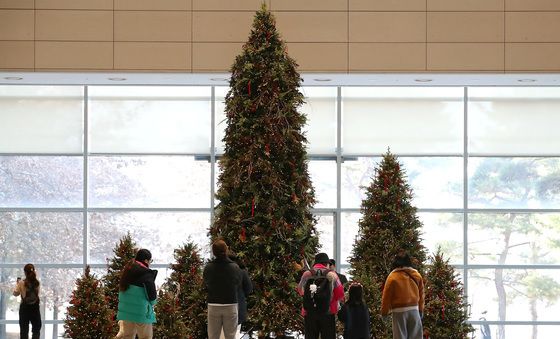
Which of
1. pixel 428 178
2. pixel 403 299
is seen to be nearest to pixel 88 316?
pixel 403 299

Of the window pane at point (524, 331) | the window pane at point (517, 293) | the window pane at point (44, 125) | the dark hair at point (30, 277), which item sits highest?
the window pane at point (44, 125)

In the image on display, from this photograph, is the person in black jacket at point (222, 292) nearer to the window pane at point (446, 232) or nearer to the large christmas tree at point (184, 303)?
the large christmas tree at point (184, 303)

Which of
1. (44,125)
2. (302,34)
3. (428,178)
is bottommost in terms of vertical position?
(428,178)

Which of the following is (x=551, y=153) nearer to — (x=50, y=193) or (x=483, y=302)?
(x=483, y=302)

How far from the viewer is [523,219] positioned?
2614 cm

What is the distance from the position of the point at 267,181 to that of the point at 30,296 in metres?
5.15

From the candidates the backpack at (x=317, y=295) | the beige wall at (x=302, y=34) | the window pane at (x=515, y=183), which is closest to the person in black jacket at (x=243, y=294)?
→ the backpack at (x=317, y=295)

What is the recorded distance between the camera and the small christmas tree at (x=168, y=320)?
58.0 feet

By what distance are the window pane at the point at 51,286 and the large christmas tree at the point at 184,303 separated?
717cm

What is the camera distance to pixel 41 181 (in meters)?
26.0

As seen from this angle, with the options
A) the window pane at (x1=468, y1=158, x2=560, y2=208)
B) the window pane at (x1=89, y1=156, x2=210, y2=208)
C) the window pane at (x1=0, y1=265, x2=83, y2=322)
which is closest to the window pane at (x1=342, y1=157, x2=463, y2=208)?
the window pane at (x1=468, y1=158, x2=560, y2=208)

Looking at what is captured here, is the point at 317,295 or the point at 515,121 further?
the point at 515,121

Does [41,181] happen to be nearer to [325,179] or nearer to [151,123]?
[151,123]

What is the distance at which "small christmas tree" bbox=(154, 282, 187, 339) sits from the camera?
58.0 ft
